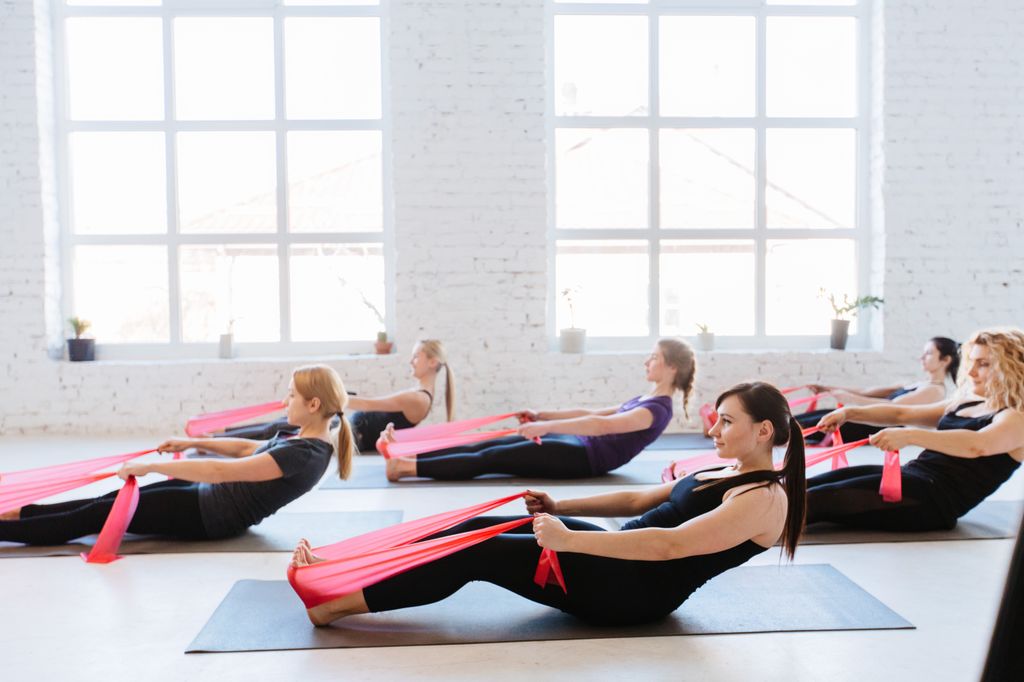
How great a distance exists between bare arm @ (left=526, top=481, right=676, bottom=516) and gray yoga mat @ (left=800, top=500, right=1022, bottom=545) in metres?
1.08

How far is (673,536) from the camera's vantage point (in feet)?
7.37

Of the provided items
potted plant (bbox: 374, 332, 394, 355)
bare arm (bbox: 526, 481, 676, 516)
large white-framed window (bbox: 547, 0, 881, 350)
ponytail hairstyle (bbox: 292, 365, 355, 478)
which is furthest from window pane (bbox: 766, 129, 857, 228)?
bare arm (bbox: 526, 481, 676, 516)

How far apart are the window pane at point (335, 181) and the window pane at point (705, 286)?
241cm

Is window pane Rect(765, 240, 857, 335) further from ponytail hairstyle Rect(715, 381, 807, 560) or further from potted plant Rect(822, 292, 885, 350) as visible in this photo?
ponytail hairstyle Rect(715, 381, 807, 560)

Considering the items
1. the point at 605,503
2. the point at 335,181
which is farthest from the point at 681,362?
the point at 335,181

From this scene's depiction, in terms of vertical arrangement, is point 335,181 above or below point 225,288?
above

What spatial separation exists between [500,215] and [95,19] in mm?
3597

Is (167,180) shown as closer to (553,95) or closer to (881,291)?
(553,95)

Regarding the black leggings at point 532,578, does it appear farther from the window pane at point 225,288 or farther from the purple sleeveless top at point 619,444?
the window pane at point 225,288

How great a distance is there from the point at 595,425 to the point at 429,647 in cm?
214

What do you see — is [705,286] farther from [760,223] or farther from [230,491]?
[230,491]

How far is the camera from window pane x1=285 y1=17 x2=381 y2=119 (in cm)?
712

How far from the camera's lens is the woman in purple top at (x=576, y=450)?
15.0ft

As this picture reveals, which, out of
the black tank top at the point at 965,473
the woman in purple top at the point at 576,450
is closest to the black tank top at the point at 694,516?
the black tank top at the point at 965,473
